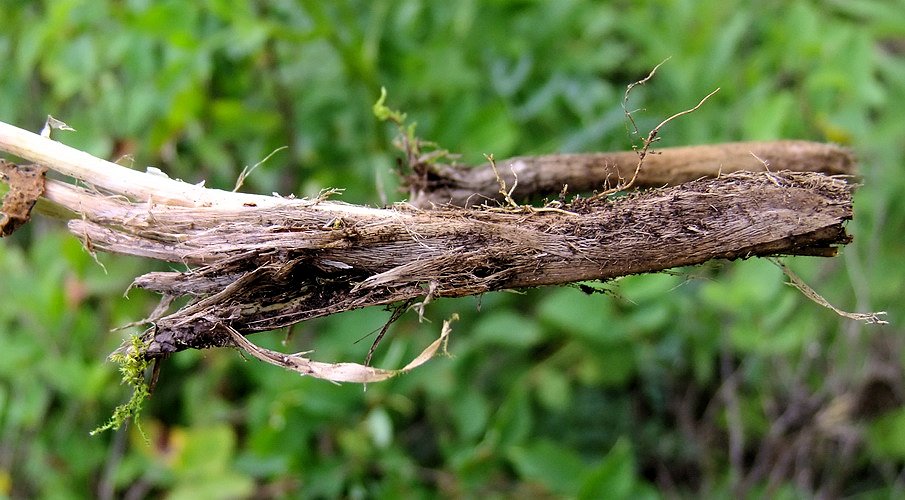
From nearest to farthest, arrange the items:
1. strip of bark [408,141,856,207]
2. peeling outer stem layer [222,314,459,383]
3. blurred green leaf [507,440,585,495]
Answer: peeling outer stem layer [222,314,459,383] → strip of bark [408,141,856,207] → blurred green leaf [507,440,585,495]

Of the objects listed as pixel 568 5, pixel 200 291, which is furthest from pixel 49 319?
pixel 568 5

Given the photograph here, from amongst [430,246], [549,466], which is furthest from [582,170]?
[549,466]

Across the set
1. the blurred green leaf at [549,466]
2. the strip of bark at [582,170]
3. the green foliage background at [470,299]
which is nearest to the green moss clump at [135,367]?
the strip of bark at [582,170]

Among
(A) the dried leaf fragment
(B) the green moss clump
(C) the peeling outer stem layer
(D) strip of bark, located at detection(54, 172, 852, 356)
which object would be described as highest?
(A) the dried leaf fragment

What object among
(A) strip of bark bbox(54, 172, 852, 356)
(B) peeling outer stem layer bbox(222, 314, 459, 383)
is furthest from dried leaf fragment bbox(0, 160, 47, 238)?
(B) peeling outer stem layer bbox(222, 314, 459, 383)

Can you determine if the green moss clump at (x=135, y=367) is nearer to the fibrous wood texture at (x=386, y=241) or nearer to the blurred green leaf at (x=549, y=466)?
the fibrous wood texture at (x=386, y=241)

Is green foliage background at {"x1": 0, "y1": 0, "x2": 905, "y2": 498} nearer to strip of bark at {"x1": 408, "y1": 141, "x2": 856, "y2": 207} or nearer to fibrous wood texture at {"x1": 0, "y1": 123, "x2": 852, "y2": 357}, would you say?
strip of bark at {"x1": 408, "y1": 141, "x2": 856, "y2": 207}
